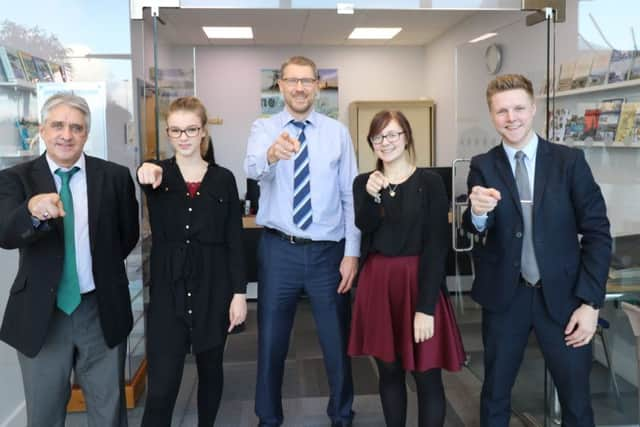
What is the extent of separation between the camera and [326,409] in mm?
3207

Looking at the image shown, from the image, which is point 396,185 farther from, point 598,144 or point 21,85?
point 21,85

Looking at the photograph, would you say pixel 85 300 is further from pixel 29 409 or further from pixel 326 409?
pixel 326 409

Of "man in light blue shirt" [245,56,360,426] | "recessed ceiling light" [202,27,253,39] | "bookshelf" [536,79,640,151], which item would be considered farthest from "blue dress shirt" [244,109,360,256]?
"recessed ceiling light" [202,27,253,39]

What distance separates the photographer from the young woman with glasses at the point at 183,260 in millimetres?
2213

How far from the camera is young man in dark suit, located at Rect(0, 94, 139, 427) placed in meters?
1.92

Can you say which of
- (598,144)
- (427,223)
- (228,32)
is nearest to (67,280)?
(427,223)

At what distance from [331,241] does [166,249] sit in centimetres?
82

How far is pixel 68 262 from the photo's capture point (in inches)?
78.3

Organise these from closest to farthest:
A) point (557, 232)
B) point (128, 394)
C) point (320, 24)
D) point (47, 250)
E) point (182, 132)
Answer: point (47, 250), point (557, 232), point (182, 132), point (128, 394), point (320, 24)

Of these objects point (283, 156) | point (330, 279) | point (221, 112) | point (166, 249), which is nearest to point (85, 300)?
point (166, 249)

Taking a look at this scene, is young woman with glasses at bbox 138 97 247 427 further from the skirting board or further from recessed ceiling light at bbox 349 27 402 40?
recessed ceiling light at bbox 349 27 402 40

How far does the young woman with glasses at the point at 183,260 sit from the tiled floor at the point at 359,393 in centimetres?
98

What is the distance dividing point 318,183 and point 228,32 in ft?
14.3

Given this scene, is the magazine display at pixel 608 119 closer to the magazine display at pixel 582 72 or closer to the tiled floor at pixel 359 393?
the magazine display at pixel 582 72
